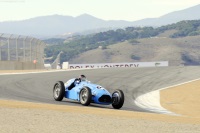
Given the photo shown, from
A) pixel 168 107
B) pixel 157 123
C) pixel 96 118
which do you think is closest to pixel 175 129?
pixel 157 123

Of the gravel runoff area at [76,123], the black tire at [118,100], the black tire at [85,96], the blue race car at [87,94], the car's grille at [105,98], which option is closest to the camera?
the gravel runoff area at [76,123]

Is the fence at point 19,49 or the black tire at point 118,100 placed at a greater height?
the fence at point 19,49

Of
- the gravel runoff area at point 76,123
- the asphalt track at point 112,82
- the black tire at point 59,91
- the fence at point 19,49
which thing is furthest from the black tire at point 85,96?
the fence at point 19,49

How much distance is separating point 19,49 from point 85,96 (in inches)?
1303

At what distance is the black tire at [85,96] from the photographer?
618 inches

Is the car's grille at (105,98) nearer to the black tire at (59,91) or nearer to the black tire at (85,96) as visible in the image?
the black tire at (85,96)

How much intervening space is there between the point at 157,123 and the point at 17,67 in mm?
39509

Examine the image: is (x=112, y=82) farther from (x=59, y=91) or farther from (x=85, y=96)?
(x=85, y=96)

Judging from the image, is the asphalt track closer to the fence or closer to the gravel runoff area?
the gravel runoff area

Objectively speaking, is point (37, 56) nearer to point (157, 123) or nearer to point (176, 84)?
point (176, 84)

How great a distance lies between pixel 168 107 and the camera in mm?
21578

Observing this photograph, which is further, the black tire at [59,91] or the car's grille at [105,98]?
the black tire at [59,91]

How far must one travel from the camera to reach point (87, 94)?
15750 mm

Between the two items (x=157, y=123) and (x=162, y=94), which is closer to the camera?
(x=157, y=123)
